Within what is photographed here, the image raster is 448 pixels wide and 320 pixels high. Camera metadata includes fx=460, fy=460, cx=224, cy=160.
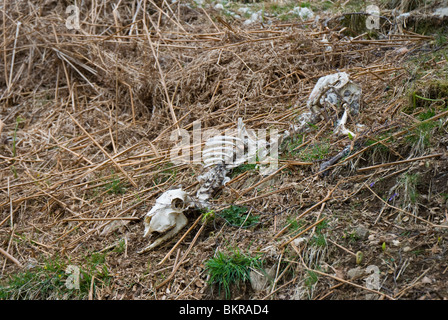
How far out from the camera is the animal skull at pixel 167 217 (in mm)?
2209

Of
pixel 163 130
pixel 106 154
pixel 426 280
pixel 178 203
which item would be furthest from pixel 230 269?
pixel 163 130

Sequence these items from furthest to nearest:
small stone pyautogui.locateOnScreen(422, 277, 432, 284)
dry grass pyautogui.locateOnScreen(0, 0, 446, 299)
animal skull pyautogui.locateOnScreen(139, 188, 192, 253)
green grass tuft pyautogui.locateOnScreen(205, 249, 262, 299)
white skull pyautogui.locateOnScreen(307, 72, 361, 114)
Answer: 1. white skull pyautogui.locateOnScreen(307, 72, 361, 114)
2. animal skull pyautogui.locateOnScreen(139, 188, 192, 253)
3. dry grass pyautogui.locateOnScreen(0, 0, 446, 299)
4. green grass tuft pyautogui.locateOnScreen(205, 249, 262, 299)
5. small stone pyautogui.locateOnScreen(422, 277, 432, 284)

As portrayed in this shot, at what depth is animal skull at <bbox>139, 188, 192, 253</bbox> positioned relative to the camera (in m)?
2.21

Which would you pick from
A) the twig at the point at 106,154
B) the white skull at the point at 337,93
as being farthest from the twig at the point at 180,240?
the white skull at the point at 337,93

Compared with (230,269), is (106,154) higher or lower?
higher

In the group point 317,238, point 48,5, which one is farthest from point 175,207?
point 48,5

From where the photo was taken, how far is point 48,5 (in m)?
4.65

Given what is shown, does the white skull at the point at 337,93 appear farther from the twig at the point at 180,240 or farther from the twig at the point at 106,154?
the twig at the point at 106,154

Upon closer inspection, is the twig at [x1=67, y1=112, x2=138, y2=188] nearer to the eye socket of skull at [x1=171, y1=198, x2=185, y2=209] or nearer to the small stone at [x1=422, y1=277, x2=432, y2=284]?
the eye socket of skull at [x1=171, y1=198, x2=185, y2=209]

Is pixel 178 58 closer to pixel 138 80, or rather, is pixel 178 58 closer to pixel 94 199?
pixel 138 80

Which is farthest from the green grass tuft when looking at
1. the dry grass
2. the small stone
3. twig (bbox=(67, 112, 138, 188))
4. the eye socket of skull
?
twig (bbox=(67, 112, 138, 188))

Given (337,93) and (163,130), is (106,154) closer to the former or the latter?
(163,130)

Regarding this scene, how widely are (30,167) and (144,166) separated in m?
0.93

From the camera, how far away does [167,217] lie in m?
2.20
